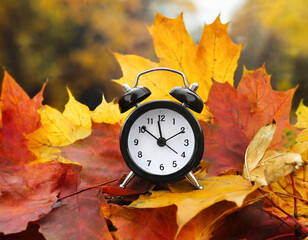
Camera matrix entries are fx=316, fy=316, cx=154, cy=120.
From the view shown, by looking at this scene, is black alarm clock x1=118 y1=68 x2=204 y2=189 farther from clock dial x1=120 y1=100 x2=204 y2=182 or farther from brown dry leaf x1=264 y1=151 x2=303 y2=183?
brown dry leaf x1=264 y1=151 x2=303 y2=183

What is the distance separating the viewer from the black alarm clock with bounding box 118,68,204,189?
413 mm

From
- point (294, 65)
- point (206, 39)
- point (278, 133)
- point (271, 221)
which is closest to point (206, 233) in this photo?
point (271, 221)

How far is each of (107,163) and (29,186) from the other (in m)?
0.10

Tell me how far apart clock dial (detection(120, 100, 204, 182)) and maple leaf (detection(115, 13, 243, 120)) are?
0.08 metres

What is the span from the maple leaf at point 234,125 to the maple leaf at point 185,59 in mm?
66

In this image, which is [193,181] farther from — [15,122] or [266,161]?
[15,122]

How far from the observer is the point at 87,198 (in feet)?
1.24

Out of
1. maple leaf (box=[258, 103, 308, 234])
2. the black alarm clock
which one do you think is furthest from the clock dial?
maple leaf (box=[258, 103, 308, 234])

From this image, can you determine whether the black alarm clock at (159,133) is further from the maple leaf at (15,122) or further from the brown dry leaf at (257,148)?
the maple leaf at (15,122)

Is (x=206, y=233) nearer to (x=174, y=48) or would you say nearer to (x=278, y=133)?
(x=278, y=133)

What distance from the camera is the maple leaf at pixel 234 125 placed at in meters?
0.41

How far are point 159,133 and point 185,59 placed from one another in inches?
5.8

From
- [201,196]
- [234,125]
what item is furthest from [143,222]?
[234,125]

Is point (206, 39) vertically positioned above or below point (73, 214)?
Result: above
